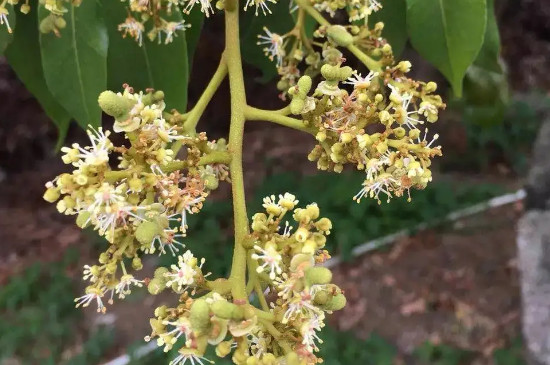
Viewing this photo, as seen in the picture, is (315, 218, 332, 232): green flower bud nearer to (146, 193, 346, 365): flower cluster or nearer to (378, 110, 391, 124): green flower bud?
(146, 193, 346, 365): flower cluster

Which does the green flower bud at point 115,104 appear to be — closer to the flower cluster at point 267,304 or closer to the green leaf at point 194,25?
the flower cluster at point 267,304

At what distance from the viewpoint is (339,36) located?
29.7 inches

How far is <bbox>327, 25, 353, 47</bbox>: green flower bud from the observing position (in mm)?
754

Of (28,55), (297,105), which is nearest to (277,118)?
(297,105)

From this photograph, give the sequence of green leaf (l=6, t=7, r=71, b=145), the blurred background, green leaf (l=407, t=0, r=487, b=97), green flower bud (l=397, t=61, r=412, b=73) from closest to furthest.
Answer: green flower bud (l=397, t=61, r=412, b=73) < green leaf (l=407, t=0, r=487, b=97) < green leaf (l=6, t=7, r=71, b=145) < the blurred background

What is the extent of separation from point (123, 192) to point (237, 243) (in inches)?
4.3

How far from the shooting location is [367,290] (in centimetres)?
342

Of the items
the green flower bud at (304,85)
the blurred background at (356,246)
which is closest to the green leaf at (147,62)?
the green flower bud at (304,85)

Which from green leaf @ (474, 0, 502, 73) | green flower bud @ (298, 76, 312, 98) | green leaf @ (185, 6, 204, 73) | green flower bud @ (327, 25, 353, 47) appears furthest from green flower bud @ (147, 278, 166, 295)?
green leaf @ (474, 0, 502, 73)

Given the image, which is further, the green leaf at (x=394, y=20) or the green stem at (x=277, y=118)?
the green leaf at (x=394, y=20)

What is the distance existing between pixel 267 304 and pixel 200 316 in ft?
0.36

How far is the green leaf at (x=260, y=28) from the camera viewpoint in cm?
103

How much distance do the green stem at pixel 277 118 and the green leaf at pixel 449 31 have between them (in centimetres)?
31

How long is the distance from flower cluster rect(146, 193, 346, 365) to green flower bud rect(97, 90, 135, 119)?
134mm
